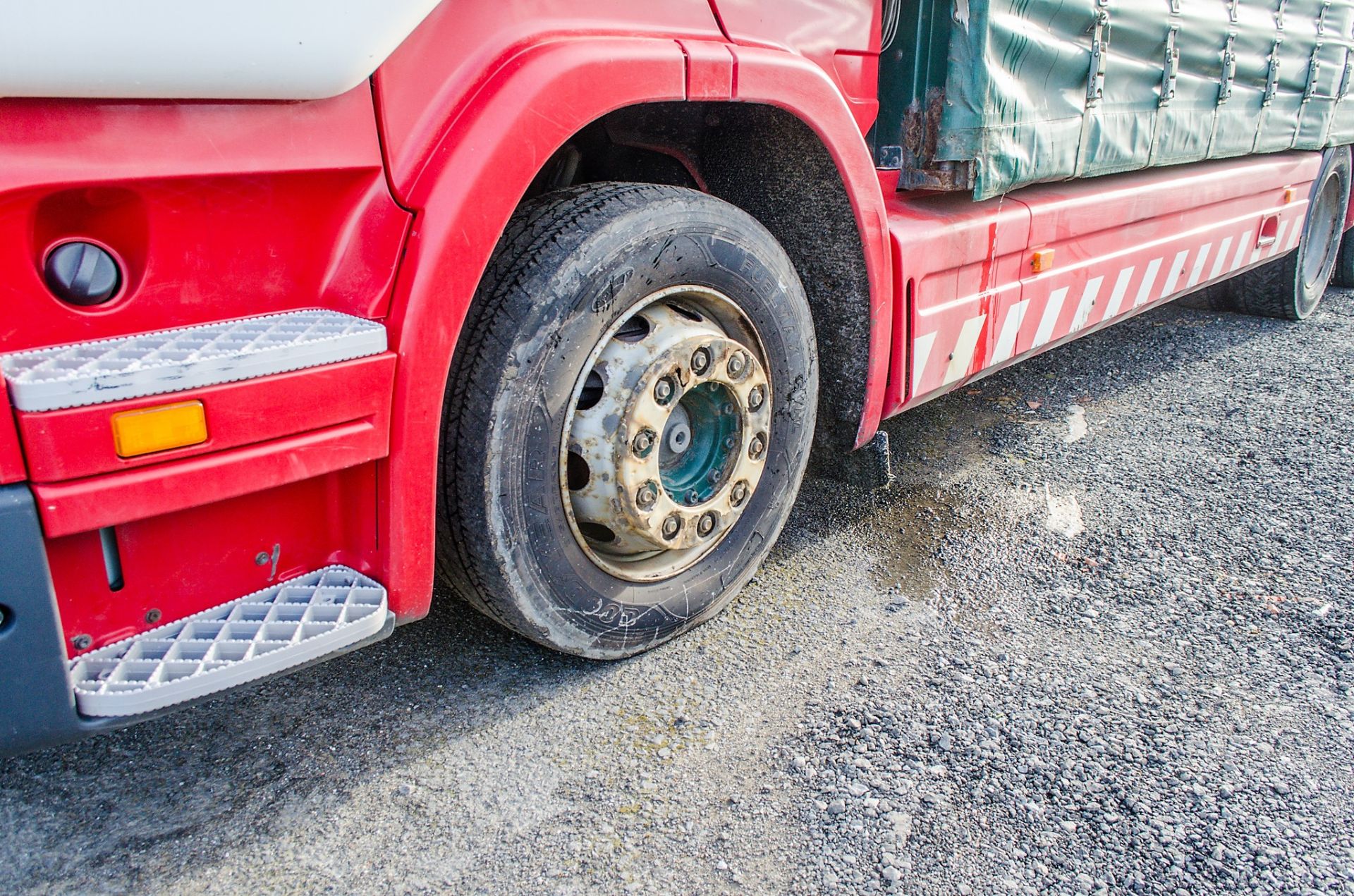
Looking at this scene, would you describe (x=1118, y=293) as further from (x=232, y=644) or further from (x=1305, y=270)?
(x=232, y=644)

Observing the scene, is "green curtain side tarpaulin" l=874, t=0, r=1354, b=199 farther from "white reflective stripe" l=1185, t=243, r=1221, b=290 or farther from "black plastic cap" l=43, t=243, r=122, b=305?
"black plastic cap" l=43, t=243, r=122, b=305

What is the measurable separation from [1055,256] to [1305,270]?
3.56 metres

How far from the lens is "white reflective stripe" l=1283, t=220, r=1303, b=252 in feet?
17.1

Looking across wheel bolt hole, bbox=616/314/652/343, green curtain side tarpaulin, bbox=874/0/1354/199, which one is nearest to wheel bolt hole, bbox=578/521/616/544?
wheel bolt hole, bbox=616/314/652/343

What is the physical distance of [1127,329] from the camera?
564cm

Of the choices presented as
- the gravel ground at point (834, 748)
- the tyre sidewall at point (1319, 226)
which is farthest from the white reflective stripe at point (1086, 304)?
the tyre sidewall at point (1319, 226)

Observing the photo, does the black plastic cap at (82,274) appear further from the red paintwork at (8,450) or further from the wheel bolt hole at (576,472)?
the wheel bolt hole at (576,472)

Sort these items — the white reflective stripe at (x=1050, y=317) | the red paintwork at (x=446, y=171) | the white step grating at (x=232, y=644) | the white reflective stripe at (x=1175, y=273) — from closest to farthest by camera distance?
the white step grating at (x=232, y=644)
the red paintwork at (x=446, y=171)
the white reflective stripe at (x=1050, y=317)
the white reflective stripe at (x=1175, y=273)

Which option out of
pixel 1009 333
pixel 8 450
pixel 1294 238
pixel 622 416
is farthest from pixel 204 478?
pixel 1294 238

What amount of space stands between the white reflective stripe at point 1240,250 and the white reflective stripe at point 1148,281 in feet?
3.06

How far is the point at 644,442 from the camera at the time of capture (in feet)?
7.06

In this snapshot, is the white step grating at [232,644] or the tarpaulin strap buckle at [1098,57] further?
the tarpaulin strap buckle at [1098,57]

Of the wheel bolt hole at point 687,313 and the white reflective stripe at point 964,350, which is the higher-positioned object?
the wheel bolt hole at point 687,313

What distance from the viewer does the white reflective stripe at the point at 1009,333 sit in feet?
10.5
